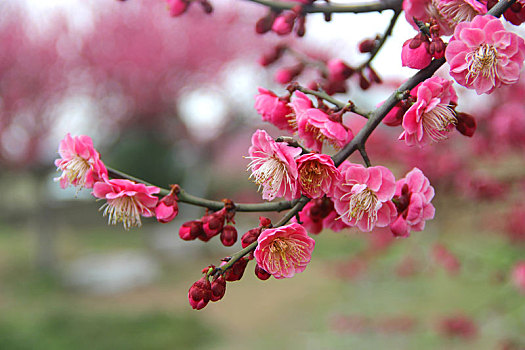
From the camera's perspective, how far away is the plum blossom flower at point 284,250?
690 millimetres

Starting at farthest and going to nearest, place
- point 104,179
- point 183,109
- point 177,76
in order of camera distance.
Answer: point 183,109 < point 177,76 < point 104,179

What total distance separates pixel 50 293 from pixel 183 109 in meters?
5.05

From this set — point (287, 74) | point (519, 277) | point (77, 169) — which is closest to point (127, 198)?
point (77, 169)

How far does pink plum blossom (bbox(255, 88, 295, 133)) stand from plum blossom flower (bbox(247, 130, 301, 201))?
16 centimetres

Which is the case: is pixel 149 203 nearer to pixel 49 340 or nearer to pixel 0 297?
pixel 49 340

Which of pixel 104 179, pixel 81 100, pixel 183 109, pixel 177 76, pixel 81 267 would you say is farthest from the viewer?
pixel 183 109

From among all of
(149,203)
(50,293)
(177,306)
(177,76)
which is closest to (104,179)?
(149,203)

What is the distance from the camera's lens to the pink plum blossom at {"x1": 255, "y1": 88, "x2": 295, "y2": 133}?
0.89 m

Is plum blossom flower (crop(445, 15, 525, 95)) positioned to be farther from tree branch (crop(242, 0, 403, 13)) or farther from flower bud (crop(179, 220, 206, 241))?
flower bud (crop(179, 220, 206, 241))

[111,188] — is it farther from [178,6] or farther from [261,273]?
[178,6]

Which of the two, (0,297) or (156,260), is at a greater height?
(156,260)

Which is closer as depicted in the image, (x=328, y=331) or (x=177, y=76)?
(x=328, y=331)

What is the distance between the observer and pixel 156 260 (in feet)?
28.7

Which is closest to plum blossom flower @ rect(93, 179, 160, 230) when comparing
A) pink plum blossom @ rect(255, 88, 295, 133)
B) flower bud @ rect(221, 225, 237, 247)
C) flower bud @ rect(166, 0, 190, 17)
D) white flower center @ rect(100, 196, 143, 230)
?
white flower center @ rect(100, 196, 143, 230)
